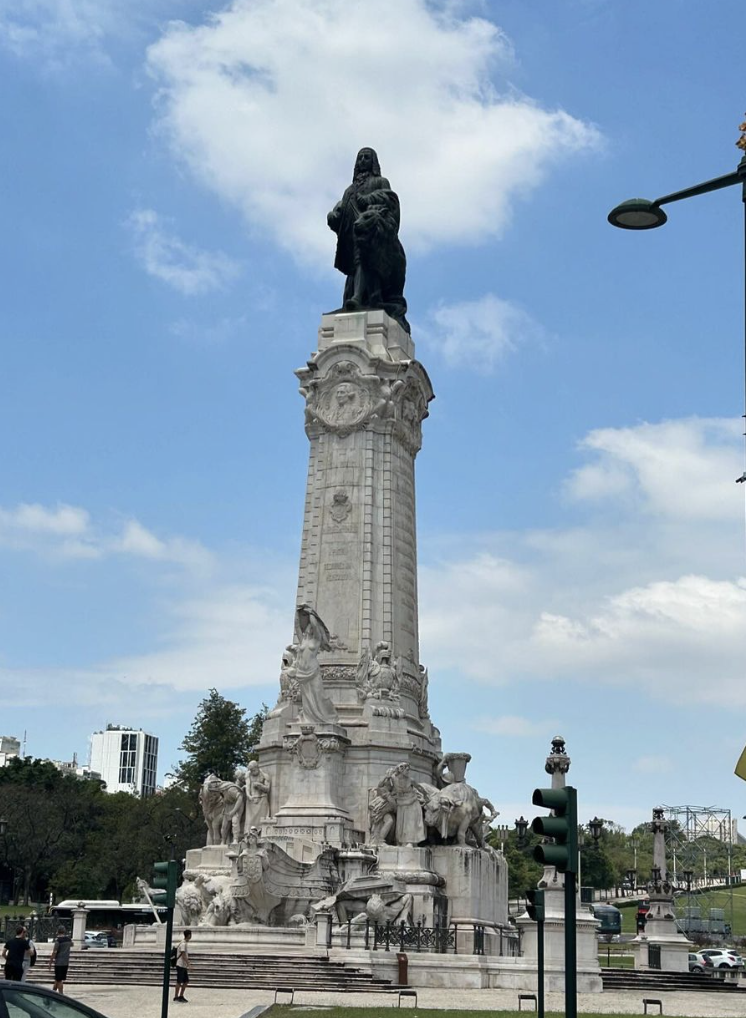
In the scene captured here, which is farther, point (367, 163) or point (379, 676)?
point (367, 163)

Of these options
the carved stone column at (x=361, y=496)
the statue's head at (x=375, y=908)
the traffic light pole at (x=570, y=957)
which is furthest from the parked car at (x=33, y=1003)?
the carved stone column at (x=361, y=496)

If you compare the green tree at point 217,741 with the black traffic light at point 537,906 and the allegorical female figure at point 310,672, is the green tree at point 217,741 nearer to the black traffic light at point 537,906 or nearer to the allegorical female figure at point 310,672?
the allegorical female figure at point 310,672

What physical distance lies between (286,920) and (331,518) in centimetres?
1419

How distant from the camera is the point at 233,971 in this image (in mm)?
32094

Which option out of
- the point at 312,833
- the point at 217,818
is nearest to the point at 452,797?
the point at 312,833

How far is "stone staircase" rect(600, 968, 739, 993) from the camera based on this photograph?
3709 cm

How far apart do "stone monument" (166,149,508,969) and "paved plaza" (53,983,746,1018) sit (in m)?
5.88

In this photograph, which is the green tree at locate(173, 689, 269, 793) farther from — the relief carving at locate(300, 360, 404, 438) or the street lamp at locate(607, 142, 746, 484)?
the street lamp at locate(607, 142, 746, 484)

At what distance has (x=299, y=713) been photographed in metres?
43.0

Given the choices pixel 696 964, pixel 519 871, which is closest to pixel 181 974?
pixel 696 964

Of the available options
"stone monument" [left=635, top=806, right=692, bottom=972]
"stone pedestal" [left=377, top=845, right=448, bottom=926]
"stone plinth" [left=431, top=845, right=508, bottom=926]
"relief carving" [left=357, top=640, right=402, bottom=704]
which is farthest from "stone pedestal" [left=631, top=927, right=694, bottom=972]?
"relief carving" [left=357, top=640, right=402, bottom=704]

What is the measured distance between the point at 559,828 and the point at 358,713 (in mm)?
32368

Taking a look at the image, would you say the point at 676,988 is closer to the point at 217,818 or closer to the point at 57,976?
the point at 217,818

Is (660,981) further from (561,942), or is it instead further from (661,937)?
(661,937)
